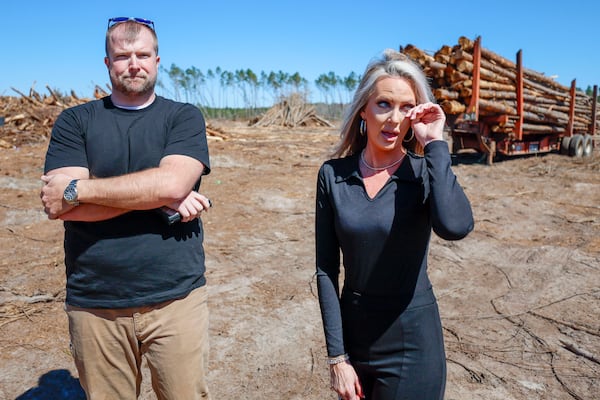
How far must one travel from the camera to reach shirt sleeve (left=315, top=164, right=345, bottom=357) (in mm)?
1971

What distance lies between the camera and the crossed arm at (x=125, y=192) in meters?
2.18

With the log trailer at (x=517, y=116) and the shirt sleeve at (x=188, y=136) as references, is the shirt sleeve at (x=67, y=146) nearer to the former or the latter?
the shirt sleeve at (x=188, y=136)

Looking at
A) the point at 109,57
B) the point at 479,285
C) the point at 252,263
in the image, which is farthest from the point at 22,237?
the point at 479,285

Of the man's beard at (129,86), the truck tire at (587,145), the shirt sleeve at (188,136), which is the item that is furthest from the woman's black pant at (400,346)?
the truck tire at (587,145)

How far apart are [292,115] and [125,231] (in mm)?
24551

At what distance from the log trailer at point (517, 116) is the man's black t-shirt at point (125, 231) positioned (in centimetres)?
1033

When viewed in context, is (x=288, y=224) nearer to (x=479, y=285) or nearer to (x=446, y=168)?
(x=479, y=285)

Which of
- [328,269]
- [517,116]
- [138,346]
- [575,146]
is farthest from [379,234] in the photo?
[575,146]

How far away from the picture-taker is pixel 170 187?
2240 mm

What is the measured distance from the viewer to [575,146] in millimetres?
14891

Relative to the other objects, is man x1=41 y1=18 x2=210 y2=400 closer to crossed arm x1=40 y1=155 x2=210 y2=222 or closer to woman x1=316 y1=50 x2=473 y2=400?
crossed arm x1=40 y1=155 x2=210 y2=222

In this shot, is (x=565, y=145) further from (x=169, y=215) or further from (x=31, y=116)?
(x=31, y=116)

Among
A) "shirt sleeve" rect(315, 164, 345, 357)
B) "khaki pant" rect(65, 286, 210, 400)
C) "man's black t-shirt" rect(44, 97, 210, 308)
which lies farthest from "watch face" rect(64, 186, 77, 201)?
"shirt sleeve" rect(315, 164, 345, 357)

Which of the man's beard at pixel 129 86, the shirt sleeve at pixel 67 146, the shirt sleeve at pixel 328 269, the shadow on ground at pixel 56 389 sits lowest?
the shadow on ground at pixel 56 389
